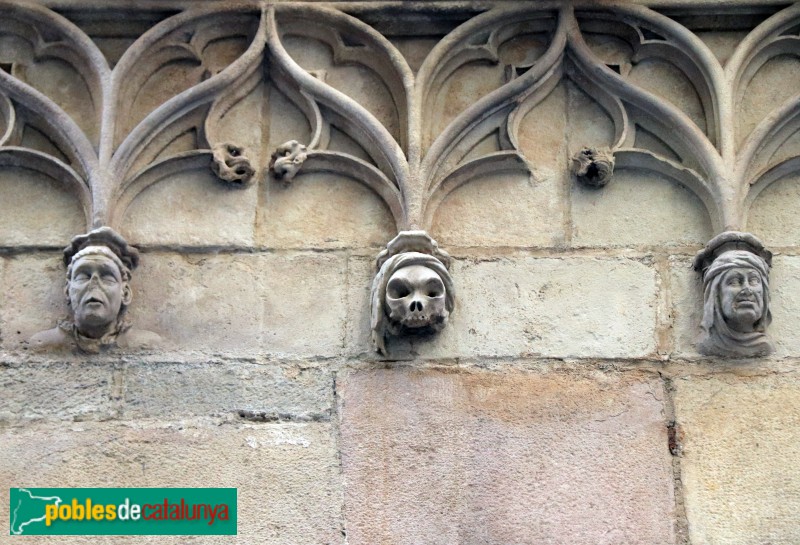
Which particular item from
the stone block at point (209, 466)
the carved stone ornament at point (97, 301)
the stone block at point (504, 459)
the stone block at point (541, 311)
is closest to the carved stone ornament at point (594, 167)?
the stone block at point (541, 311)

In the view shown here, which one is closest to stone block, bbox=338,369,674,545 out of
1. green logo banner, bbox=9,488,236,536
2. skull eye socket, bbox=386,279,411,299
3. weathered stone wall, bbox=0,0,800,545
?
weathered stone wall, bbox=0,0,800,545

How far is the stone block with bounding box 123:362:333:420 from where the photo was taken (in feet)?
20.6

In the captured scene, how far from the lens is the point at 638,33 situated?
23.1ft

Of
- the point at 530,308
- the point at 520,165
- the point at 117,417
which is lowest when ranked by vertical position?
the point at 117,417

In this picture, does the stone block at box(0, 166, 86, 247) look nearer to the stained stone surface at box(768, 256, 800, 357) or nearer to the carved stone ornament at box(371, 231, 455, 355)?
the carved stone ornament at box(371, 231, 455, 355)

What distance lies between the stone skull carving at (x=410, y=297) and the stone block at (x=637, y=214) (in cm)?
65

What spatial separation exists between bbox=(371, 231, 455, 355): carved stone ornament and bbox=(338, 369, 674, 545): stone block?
0.58ft

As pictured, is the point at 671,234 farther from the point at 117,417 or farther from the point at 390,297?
the point at 117,417

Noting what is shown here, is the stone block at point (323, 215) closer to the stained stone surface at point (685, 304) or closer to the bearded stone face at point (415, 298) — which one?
the bearded stone face at point (415, 298)

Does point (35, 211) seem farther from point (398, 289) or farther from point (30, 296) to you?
point (398, 289)

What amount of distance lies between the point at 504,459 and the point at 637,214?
1.23 meters

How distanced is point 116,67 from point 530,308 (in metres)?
1.99

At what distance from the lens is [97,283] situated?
636 centimetres

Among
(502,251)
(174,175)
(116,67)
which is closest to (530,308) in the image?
(502,251)
